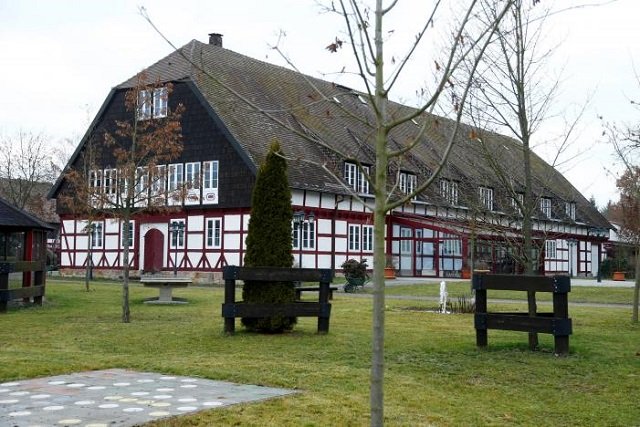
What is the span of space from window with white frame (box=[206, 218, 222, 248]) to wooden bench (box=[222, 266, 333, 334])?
71.4ft

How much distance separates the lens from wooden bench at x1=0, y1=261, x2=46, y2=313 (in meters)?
17.6

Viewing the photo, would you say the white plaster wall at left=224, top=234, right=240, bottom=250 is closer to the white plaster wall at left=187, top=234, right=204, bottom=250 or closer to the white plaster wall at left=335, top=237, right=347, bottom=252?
the white plaster wall at left=187, top=234, right=204, bottom=250

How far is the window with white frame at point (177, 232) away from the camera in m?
35.6

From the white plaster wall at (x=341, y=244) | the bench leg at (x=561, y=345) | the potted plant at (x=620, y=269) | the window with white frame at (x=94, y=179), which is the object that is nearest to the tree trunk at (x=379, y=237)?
the bench leg at (x=561, y=345)

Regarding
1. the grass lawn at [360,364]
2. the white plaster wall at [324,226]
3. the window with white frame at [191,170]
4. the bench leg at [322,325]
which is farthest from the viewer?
the white plaster wall at [324,226]

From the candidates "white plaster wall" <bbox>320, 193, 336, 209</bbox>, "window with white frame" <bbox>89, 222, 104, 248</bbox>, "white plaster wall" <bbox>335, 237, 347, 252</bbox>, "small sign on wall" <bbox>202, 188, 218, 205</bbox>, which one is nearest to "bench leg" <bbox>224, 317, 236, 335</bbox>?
"small sign on wall" <bbox>202, 188, 218, 205</bbox>

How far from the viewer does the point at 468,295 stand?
84.7 feet

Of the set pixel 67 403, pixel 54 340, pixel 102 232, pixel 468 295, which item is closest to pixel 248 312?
pixel 54 340

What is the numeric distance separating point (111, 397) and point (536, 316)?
21.3 ft

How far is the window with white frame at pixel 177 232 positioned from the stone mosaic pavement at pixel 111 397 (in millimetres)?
27277

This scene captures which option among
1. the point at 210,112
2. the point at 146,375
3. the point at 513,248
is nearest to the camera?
the point at 146,375

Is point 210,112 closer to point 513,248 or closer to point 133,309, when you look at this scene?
point 133,309

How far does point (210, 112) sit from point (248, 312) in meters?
22.1

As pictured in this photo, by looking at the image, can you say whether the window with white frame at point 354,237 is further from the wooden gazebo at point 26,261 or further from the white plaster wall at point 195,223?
the wooden gazebo at point 26,261
